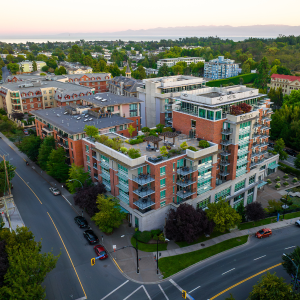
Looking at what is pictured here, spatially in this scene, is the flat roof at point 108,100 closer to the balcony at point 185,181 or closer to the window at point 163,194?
the balcony at point 185,181

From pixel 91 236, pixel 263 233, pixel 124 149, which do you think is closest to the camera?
pixel 91 236

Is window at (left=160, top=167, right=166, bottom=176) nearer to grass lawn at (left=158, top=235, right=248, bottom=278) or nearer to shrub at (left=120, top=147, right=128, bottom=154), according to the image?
shrub at (left=120, top=147, right=128, bottom=154)

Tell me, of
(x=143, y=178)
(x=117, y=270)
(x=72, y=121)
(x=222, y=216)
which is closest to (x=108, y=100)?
(x=72, y=121)

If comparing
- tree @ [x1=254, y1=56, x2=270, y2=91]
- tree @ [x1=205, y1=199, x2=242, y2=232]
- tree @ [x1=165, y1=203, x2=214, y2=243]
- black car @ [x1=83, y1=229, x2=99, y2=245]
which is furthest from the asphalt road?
tree @ [x1=254, y1=56, x2=270, y2=91]

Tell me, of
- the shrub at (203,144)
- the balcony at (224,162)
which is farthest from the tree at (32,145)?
the balcony at (224,162)

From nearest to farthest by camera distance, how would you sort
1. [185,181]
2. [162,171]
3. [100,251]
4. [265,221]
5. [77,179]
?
[100,251] → [162,171] → [185,181] → [77,179] → [265,221]

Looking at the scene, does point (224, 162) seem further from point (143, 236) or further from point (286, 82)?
point (286, 82)
